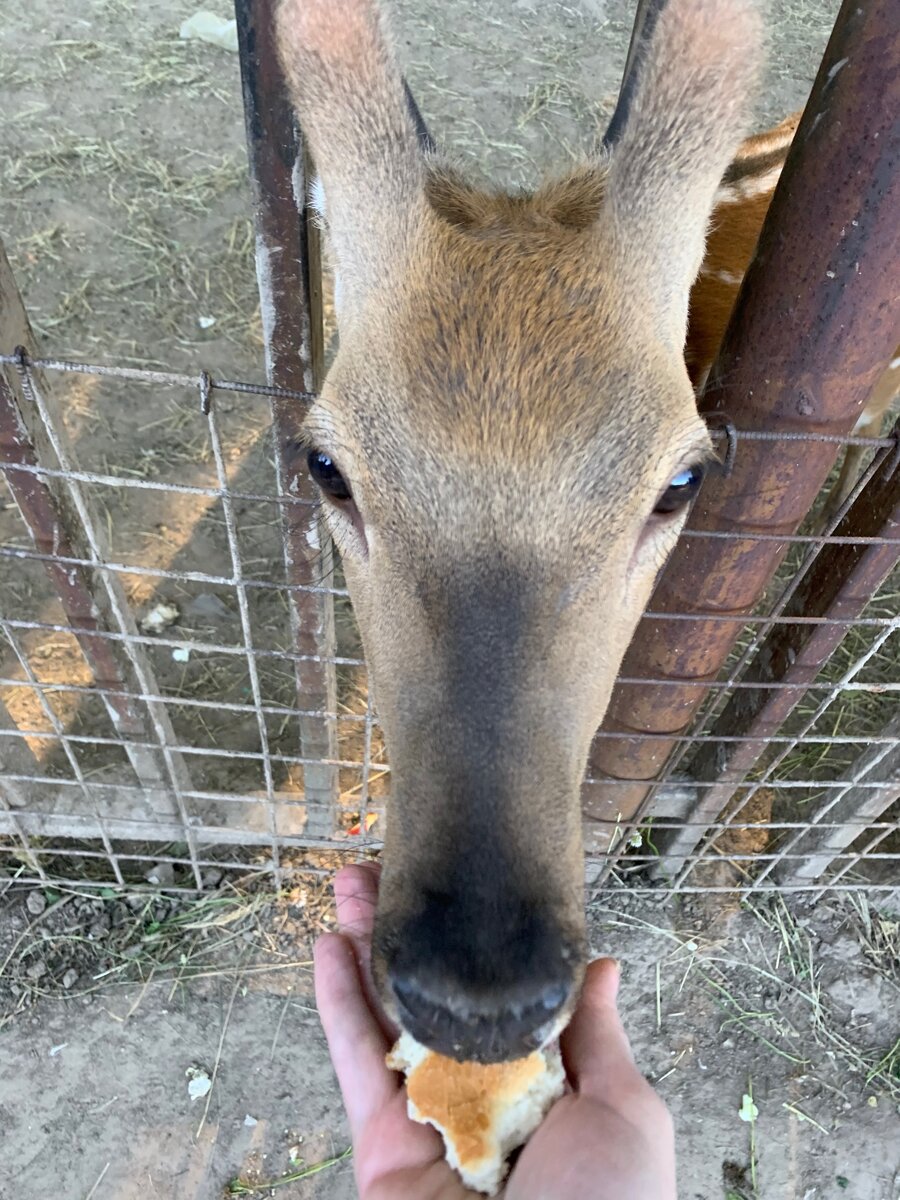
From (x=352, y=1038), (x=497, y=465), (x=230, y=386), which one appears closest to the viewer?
(x=497, y=465)

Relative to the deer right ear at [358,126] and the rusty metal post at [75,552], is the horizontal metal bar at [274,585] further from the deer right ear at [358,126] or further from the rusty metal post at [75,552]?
the deer right ear at [358,126]

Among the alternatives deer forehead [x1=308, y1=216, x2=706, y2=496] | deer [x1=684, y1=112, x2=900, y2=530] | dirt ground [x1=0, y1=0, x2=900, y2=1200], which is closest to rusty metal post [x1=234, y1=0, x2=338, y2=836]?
deer forehead [x1=308, y1=216, x2=706, y2=496]

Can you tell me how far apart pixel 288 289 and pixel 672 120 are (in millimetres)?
766

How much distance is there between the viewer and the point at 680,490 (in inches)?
65.6

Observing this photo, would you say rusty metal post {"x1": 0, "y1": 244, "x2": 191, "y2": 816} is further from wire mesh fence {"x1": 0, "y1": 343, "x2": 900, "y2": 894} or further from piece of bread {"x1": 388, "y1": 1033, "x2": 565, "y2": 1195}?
piece of bread {"x1": 388, "y1": 1033, "x2": 565, "y2": 1195}

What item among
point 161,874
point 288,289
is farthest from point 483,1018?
point 161,874

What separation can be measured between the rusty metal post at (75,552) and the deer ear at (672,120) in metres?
1.18

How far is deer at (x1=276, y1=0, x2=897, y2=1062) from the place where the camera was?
1.29 meters

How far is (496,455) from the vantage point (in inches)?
57.9

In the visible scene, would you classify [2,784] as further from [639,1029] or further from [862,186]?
[862,186]

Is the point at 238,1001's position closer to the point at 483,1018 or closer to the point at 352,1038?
the point at 352,1038

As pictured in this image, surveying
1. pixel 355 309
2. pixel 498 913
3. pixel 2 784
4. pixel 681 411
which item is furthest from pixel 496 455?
pixel 2 784

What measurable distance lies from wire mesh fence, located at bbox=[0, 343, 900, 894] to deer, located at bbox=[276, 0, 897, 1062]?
0.25m

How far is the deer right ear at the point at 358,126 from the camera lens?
1690mm
